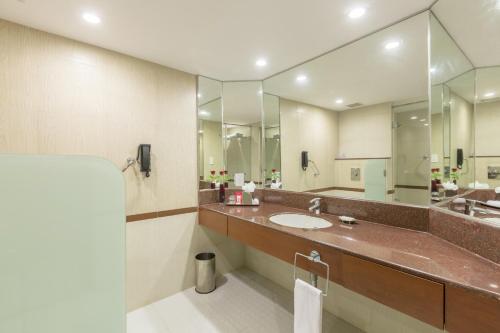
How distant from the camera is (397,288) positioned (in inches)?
36.8

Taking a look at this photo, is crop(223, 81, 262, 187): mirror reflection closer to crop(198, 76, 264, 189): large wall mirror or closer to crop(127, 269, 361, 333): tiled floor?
crop(198, 76, 264, 189): large wall mirror

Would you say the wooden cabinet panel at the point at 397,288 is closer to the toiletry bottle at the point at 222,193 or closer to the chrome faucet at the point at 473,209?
the chrome faucet at the point at 473,209

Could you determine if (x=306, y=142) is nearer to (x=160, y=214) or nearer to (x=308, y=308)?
(x=308, y=308)

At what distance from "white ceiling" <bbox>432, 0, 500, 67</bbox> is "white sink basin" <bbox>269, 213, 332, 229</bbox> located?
1285 millimetres

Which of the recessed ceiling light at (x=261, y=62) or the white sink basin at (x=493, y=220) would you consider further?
the recessed ceiling light at (x=261, y=62)

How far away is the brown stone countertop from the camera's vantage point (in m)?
0.82

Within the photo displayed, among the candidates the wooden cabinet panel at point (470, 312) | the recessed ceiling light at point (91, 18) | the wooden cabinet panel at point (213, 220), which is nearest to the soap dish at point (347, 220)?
the wooden cabinet panel at point (470, 312)

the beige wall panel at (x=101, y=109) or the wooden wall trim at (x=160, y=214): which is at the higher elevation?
the beige wall panel at (x=101, y=109)

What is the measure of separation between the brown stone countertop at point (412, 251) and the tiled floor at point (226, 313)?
0.86 meters

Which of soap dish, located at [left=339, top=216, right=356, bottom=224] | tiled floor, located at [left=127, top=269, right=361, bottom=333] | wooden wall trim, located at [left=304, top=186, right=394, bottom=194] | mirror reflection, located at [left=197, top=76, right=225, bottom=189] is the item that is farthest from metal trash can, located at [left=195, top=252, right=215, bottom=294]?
soap dish, located at [left=339, top=216, right=356, bottom=224]

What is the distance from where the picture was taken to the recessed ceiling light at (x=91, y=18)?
56.7 inches

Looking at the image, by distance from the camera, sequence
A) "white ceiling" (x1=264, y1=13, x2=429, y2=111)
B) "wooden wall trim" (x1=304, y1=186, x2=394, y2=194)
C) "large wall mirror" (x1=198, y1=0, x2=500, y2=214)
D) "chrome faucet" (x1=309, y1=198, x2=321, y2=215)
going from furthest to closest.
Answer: "chrome faucet" (x1=309, y1=198, x2=321, y2=215) < "wooden wall trim" (x1=304, y1=186, x2=394, y2=194) < "white ceiling" (x1=264, y1=13, x2=429, y2=111) < "large wall mirror" (x1=198, y1=0, x2=500, y2=214)

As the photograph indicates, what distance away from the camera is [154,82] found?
212cm

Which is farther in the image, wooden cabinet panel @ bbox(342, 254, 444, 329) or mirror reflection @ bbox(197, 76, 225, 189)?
mirror reflection @ bbox(197, 76, 225, 189)
